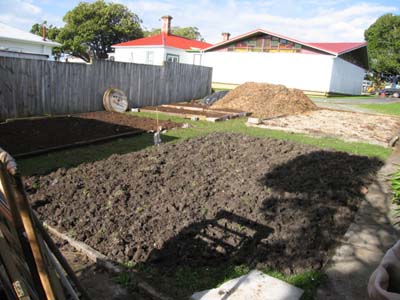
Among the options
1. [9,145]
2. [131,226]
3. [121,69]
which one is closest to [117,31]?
[121,69]

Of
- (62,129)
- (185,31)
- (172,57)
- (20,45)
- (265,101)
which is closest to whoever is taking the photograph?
(62,129)

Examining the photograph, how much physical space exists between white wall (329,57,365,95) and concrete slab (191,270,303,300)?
1032 inches

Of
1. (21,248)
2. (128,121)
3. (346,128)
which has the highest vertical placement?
(21,248)

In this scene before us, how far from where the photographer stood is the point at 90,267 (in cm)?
309

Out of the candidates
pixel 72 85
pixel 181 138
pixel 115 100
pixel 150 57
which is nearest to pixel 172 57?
pixel 150 57

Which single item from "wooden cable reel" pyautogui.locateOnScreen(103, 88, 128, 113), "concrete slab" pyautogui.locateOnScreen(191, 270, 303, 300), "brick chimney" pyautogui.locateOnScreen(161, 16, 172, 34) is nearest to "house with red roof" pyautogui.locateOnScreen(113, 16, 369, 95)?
"brick chimney" pyautogui.locateOnScreen(161, 16, 172, 34)

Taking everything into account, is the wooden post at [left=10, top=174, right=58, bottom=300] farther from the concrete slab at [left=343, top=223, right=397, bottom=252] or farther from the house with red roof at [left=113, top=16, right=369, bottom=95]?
the house with red roof at [left=113, top=16, right=369, bottom=95]

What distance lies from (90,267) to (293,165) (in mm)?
3862

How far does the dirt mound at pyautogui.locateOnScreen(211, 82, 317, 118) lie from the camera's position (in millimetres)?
14789

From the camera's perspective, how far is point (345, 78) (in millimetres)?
30516

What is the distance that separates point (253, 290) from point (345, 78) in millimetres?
31911

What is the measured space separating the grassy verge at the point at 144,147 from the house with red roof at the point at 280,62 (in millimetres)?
17044

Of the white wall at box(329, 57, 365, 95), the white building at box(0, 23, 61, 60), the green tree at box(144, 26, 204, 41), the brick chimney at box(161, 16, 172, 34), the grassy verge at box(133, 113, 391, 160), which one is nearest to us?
the grassy verge at box(133, 113, 391, 160)

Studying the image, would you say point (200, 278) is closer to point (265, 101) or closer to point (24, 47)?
point (265, 101)
